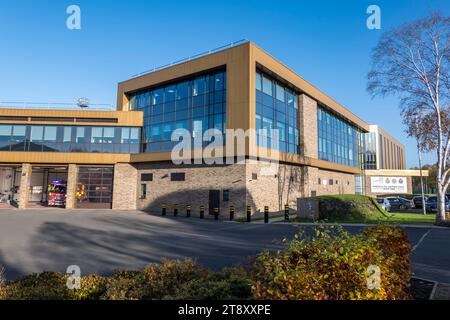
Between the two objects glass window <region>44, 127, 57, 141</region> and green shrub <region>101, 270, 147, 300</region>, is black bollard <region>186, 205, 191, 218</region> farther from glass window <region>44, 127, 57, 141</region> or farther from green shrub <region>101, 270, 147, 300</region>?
green shrub <region>101, 270, 147, 300</region>

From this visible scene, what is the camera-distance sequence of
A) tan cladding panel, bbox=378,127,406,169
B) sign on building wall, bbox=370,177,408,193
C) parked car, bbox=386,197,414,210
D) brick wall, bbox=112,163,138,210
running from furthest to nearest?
tan cladding panel, bbox=378,127,406,169 → sign on building wall, bbox=370,177,408,193 → parked car, bbox=386,197,414,210 → brick wall, bbox=112,163,138,210

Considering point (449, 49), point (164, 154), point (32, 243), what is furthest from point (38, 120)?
point (449, 49)

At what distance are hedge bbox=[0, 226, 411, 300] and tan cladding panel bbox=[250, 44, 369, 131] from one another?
61.0ft

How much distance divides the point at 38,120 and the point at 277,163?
26.5 meters

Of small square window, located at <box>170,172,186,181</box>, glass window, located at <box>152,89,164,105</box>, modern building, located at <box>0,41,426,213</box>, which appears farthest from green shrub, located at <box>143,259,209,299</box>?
glass window, located at <box>152,89,164,105</box>

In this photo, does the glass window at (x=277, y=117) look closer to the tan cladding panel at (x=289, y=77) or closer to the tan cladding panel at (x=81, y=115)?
the tan cladding panel at (x=289, y=77)

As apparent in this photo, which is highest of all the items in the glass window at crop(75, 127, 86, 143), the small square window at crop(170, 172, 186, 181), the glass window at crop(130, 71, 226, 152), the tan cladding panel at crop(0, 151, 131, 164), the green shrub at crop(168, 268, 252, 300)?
the glass window at crop(130, 71, 226, 152)

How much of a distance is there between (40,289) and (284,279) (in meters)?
3.87

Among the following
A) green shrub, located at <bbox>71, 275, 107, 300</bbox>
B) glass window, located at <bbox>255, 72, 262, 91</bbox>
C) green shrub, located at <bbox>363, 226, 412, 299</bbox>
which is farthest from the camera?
glass window, located at <bbox>255, 72, 262, 91</bbox>

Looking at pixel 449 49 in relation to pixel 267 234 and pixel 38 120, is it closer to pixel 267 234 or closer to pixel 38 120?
pixel 267 234

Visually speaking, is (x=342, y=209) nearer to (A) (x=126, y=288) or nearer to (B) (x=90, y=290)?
(A) (x=126, y=288)

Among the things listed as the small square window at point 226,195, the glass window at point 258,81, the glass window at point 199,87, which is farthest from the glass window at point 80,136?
the glass window at point 258,81

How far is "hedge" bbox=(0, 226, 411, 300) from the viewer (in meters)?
3.05

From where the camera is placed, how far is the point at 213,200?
24.0 metres
